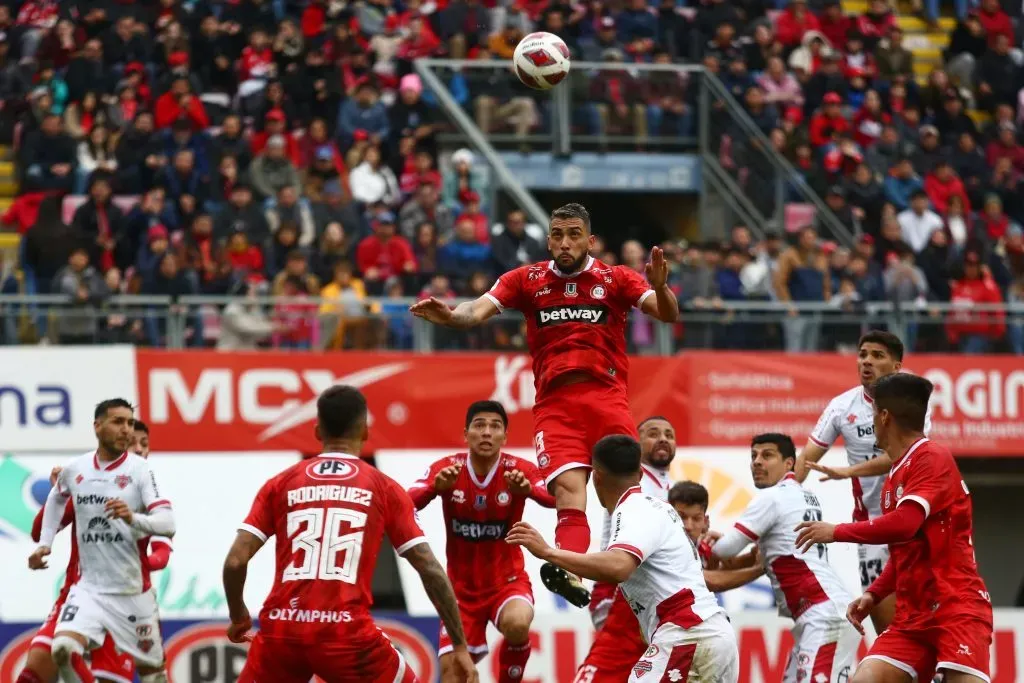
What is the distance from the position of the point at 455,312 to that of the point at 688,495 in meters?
2.57

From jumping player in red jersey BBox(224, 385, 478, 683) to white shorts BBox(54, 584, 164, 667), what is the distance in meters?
4.52

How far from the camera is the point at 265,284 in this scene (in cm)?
1983

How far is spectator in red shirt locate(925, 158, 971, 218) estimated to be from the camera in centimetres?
2447

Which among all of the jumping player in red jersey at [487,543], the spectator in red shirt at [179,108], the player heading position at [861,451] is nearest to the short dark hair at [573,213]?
the jumping player in red jersey at [487,543]

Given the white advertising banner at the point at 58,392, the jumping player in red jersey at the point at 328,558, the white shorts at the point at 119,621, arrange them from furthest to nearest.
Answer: the white advertising banner at the point at 58,392
the white shorts at the point at 119,621
the jumping player in red jersey at the point at 328,558

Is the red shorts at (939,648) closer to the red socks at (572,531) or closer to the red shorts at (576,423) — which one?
the red socks at (572,531)

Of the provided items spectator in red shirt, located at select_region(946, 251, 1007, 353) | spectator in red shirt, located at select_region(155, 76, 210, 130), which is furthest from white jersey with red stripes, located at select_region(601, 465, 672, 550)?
spectator in red shirt, located at select_region(155, 76, 210, 130)

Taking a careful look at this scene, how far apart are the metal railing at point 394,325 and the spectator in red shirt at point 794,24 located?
6.95 metres

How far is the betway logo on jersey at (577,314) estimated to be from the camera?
11867 millimetres

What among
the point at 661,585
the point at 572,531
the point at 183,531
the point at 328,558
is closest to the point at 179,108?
the point at 183,531

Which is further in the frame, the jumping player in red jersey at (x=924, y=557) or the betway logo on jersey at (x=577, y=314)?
the betway logo on jersey at (x=577, y=314)

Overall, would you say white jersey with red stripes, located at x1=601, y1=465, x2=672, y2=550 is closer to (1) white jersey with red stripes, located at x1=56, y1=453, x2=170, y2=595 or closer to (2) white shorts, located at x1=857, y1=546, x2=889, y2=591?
(2) white shorts, located at x1=857, y1=546, x2=889, y2=591

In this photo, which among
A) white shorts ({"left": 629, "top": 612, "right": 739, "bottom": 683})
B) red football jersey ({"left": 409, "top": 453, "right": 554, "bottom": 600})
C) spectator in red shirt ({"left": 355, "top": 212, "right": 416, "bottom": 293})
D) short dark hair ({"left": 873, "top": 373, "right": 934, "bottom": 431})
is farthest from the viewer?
spectator in red shirt ({"left": 355, "top": 212, "right": 416, "bottom": 293})

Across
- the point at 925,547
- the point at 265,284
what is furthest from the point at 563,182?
the point at 925,547
